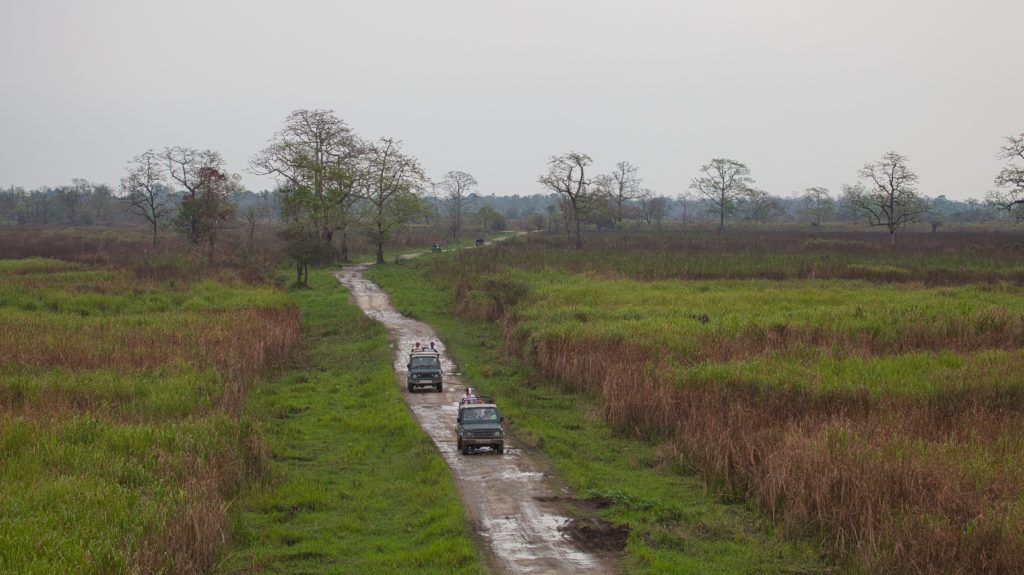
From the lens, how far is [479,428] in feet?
78.3

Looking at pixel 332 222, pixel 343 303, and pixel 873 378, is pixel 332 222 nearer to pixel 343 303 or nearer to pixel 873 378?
pixel 343 303

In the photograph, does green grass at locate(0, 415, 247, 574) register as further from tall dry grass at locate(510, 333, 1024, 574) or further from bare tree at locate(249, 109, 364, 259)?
bare tree at locate(249, 109, 364, 259)

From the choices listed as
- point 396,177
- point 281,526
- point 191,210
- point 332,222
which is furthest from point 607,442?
point 191,210

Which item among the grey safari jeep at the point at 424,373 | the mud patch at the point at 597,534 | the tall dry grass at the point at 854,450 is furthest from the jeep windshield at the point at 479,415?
the grey safari jeep at the point at 424,373

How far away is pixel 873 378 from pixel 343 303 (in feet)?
119

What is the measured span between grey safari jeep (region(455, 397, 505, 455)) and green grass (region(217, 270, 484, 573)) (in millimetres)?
950

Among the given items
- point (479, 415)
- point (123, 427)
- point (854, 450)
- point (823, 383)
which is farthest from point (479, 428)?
→ point (823, 383)

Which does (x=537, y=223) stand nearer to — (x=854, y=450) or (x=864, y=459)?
(x=854, y=450)

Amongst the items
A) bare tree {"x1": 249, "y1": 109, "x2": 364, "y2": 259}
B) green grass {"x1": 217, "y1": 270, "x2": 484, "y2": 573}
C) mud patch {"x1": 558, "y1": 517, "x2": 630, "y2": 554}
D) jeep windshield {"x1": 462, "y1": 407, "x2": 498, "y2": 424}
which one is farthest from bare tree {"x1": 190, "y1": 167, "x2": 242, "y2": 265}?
mud patch {"x1": 558, "y1": 517, "x2": 630, "y2": 554}

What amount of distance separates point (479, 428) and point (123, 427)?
898 cm

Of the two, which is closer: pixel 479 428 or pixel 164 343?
pixel 479 428

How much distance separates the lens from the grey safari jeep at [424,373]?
32.3 metres

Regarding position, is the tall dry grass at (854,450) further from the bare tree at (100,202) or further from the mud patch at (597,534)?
the bare tree at (100,202)

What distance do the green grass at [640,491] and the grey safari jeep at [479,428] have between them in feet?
4.62
